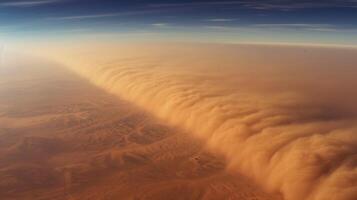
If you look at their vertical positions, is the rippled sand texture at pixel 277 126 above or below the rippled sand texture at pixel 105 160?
above

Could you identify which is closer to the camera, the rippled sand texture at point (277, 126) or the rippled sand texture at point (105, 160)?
the rippled sand texture at point (277, 126)

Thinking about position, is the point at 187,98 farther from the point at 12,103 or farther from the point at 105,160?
the point at 12,103

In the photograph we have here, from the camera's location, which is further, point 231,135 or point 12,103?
point 12,103

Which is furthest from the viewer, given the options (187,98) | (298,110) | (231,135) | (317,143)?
(187,98)

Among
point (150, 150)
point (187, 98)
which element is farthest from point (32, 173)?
point (187, 98)

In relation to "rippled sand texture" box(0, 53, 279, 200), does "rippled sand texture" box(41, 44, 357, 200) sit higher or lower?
higher

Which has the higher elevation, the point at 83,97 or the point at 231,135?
the point at 83,97

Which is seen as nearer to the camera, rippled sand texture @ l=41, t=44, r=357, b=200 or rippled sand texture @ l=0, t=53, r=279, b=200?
rippled sand texture @ l=41, t=44, r=357, b=200

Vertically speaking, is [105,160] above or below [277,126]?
below
